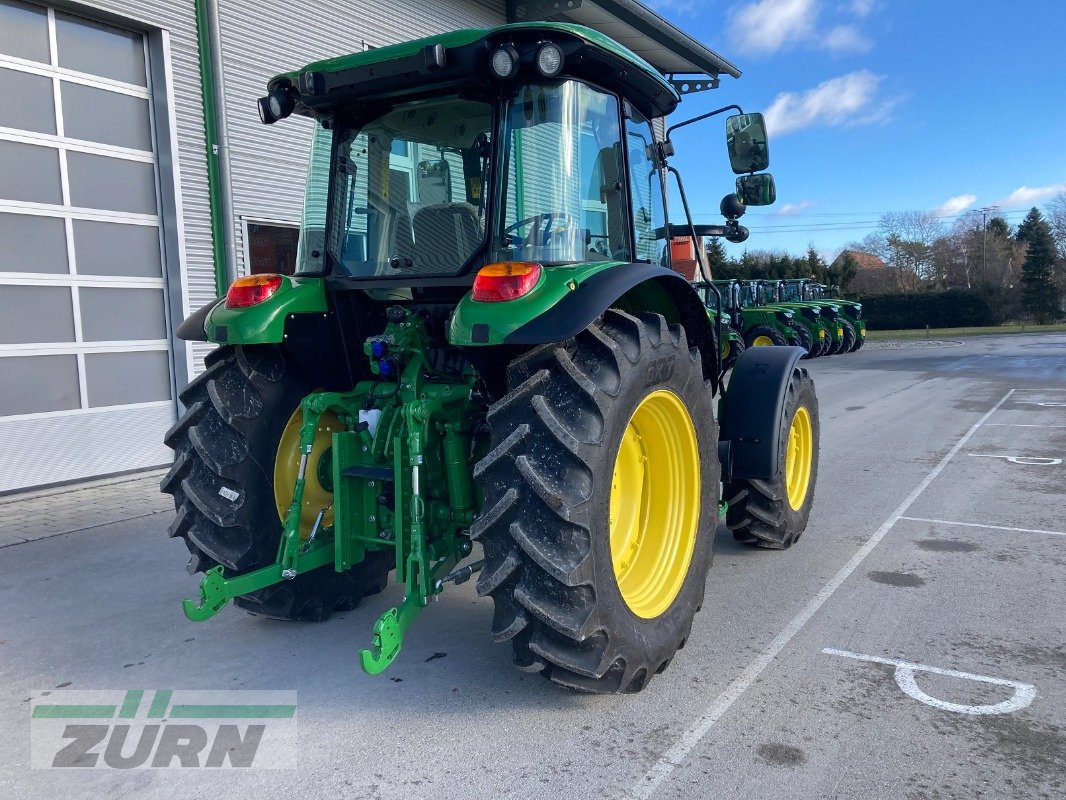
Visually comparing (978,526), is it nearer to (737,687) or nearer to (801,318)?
(737,687)

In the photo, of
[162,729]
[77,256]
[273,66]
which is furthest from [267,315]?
[273,66]

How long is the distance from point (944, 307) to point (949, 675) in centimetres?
4840

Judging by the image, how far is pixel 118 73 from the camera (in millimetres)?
8422

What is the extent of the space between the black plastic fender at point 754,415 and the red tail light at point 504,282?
199cm

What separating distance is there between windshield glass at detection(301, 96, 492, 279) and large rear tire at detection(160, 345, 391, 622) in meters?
0.60

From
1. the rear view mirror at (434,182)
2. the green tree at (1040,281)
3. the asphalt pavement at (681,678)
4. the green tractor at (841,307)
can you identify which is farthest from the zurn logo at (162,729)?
the green tree at (1040,281)

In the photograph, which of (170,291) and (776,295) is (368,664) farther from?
(776,295)

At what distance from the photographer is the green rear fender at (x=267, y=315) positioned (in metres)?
3.73

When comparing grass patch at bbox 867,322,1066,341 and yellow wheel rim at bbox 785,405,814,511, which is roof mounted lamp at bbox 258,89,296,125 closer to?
yellow wheel rim at bbox 785,405,814,511

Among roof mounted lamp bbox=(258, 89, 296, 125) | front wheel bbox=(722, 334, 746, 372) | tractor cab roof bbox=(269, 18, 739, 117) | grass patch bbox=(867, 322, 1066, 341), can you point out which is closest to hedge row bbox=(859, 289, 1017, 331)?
grass patch bbox=(867, 322, 1066, 341)

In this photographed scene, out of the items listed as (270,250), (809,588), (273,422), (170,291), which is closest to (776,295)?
(270,250)

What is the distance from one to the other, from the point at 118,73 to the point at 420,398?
6735 millimetres

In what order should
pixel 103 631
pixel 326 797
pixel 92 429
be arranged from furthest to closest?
pixel 92 429, pixel 103 631, pixel 326 797

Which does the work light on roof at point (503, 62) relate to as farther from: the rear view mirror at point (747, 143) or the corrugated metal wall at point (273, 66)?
the corrugated metal wall at point (273, 66)
